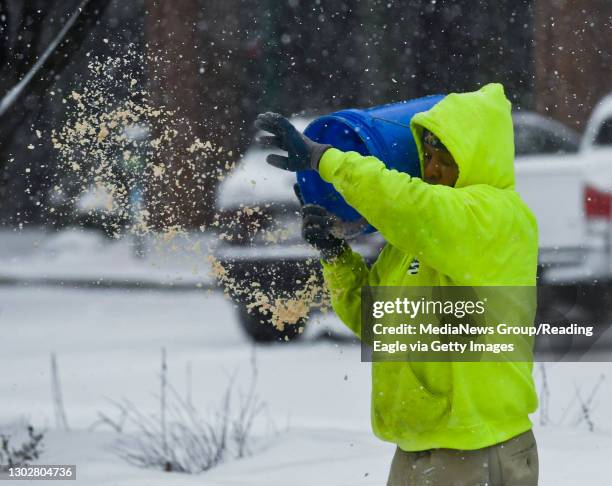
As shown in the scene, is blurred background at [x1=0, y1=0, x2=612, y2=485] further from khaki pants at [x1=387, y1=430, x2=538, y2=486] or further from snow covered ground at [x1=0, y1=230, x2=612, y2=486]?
khaki pants at [x1=387, y1=430, x2=538, y2=486]

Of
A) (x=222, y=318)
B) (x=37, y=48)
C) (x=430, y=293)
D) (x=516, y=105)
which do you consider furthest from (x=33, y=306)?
(x=430, y=293)

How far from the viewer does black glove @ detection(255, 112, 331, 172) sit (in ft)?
7.59

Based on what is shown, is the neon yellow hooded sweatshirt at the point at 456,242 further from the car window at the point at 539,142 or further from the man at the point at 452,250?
the car window at the point at 539,142

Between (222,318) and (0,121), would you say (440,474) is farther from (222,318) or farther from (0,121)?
(222,318)

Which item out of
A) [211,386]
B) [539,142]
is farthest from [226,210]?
[539,142]

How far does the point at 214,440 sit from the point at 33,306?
7.00 meters

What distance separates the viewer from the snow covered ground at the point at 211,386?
429cm

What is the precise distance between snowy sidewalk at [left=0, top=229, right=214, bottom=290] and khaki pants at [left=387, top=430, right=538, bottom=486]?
29.2 feet

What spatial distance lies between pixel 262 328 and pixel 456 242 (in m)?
5.59

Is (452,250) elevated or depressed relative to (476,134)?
depressed

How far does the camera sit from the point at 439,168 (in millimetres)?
2352
